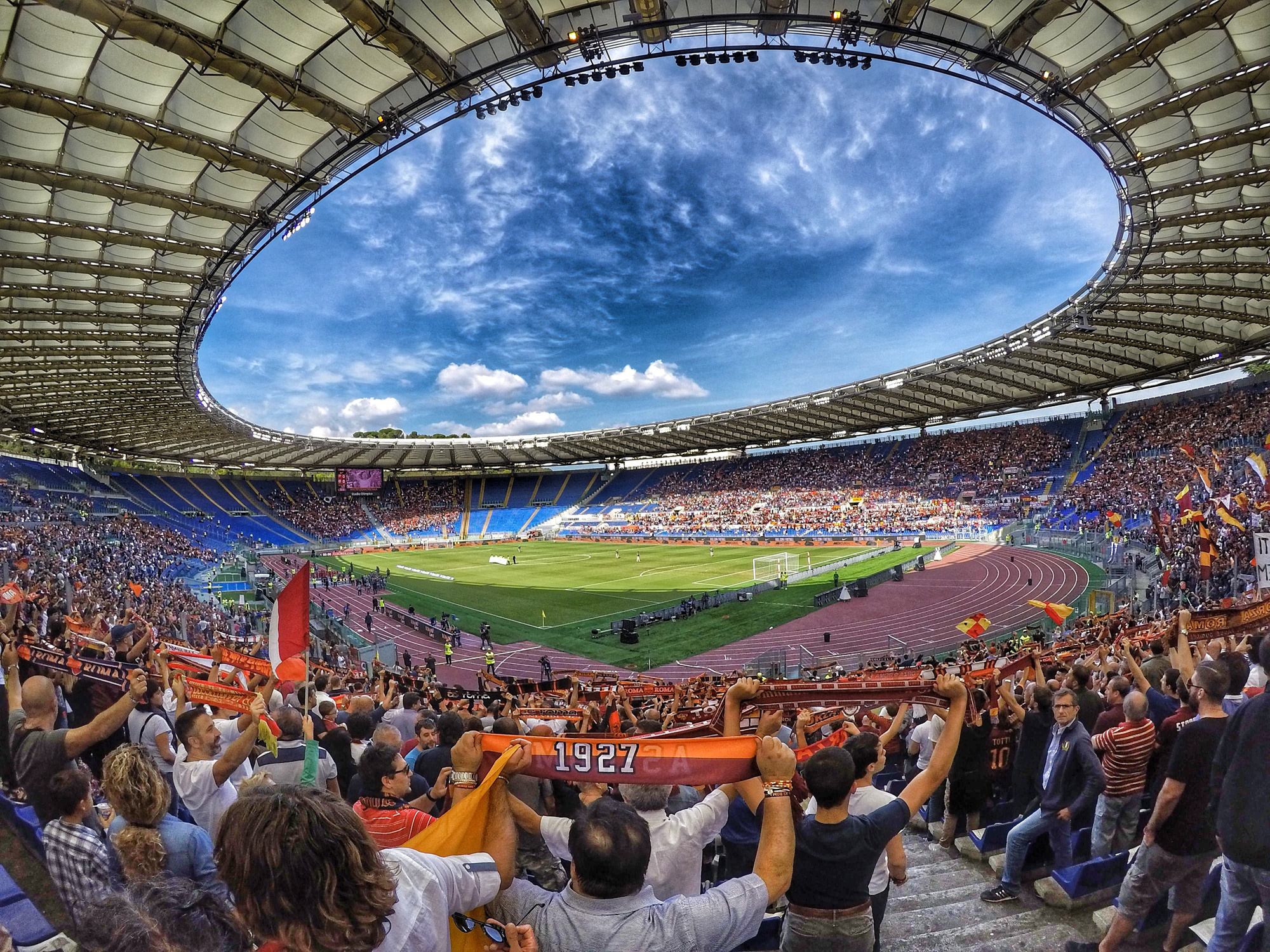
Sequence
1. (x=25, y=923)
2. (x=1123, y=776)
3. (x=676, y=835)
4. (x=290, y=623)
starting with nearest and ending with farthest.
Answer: (x=676, y=835) < (x=25, y=923) < (x=1123, y=776) < (x=290, y=623)

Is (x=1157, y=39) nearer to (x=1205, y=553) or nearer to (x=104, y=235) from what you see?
(x=1205, y=553)

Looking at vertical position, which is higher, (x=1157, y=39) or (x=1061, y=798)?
(x=1157, y=39)

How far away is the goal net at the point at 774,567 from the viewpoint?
112ft

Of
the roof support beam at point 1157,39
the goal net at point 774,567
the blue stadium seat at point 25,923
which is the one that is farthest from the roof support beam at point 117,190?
the goal net at point 774,567

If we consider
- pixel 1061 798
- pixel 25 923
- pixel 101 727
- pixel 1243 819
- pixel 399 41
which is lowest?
pixel 25 923

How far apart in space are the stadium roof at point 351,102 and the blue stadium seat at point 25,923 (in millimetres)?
12319

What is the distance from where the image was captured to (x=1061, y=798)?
4.67 m

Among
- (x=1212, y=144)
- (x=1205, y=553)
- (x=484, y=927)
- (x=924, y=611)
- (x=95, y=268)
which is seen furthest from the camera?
(x=924, y=611)

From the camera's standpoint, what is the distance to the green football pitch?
24266 millimetres

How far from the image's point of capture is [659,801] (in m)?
3.21

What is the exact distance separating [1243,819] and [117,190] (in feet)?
68.4

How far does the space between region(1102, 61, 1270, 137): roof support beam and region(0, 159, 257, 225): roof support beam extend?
2278 cm

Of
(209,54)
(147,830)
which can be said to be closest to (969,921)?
(147,830)

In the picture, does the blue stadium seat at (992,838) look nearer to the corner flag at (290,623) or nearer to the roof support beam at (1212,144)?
the corner flag at (290,623)
